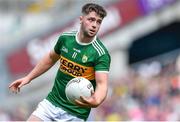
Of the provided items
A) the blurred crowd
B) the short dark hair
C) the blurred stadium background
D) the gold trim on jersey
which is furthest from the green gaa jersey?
the blurred stadium background

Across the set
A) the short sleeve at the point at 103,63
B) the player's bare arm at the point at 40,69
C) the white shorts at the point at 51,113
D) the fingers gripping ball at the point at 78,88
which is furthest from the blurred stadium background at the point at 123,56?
→ the fingers gripping ball at the point at 78,88

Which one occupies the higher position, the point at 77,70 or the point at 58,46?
the point at 58,46

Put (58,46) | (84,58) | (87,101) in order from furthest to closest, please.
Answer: (58,46) < (84,58) < (87,101)

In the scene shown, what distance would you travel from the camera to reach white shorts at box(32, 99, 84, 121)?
11117 millimetres

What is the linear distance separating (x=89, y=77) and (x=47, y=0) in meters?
24.5

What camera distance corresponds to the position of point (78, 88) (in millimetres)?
10297

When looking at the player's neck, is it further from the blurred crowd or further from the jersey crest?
the blurred crowd

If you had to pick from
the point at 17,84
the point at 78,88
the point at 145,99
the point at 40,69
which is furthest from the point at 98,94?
the point at 145,99

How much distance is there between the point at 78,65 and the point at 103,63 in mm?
380

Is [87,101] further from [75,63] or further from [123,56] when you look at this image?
[123,56]

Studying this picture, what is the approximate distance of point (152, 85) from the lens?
20.1 metres

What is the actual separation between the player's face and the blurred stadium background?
825cm

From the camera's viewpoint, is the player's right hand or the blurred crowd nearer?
the player's right hand

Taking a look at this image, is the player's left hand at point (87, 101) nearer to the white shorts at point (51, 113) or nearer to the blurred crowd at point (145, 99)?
the white shorts at point (51, 113)
